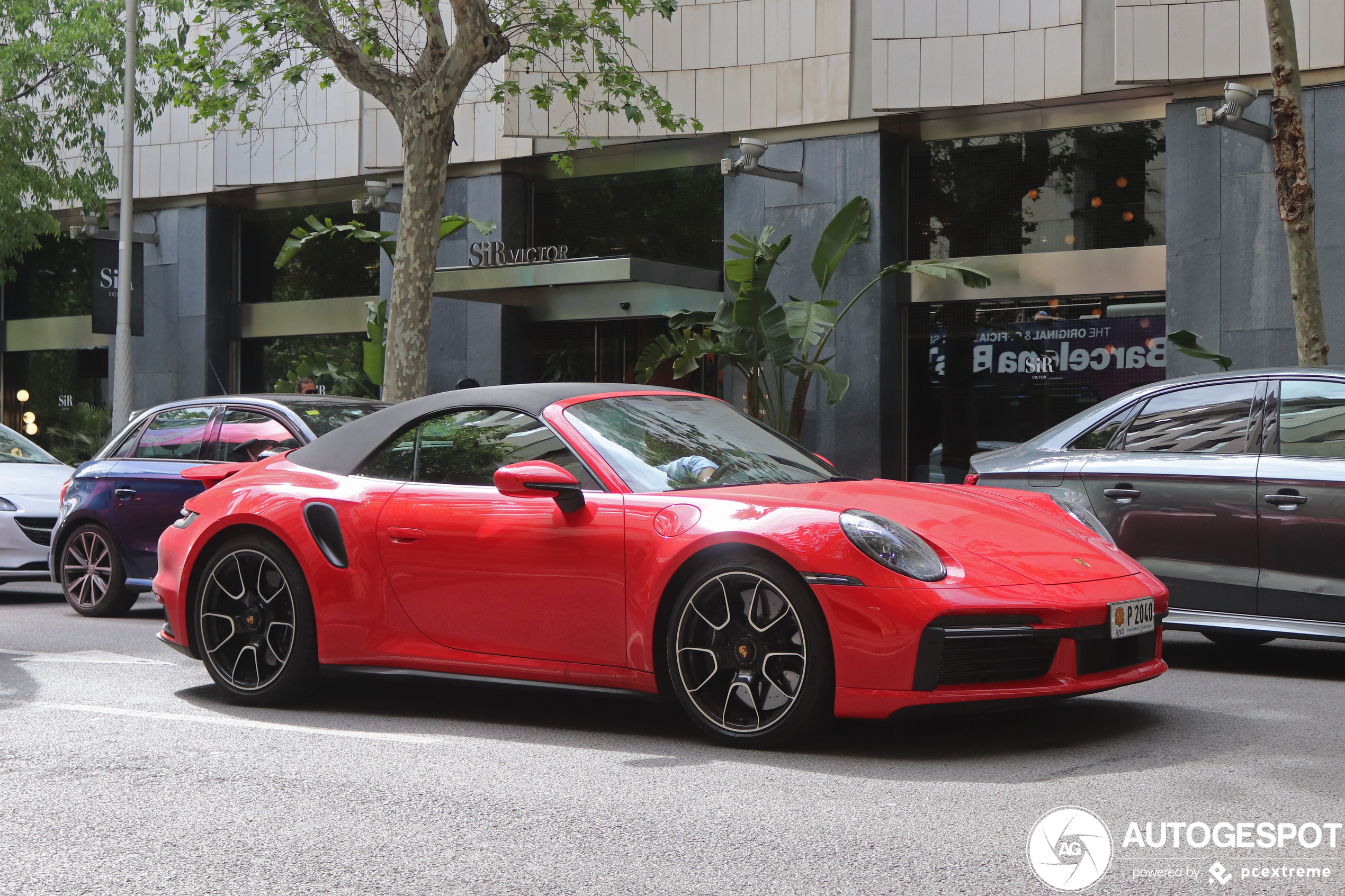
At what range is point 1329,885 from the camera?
140 inches

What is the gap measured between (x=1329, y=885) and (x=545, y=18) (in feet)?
43.5

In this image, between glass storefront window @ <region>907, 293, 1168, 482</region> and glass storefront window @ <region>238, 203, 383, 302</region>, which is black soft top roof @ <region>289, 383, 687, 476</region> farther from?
glass storefront window @ <region>238, 203, 383, 302</region>

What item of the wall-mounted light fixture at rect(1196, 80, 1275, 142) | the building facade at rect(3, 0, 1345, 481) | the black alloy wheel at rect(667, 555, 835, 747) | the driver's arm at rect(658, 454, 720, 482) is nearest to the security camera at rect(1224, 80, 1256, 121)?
the wall-mounted light fixture at rect(1196, 80, 1275, 142)

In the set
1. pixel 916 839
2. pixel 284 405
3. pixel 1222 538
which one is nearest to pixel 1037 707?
pixel 1222 538

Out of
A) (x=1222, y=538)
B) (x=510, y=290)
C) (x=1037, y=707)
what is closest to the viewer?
(x=1037, y=707)

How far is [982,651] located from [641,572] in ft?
4.03

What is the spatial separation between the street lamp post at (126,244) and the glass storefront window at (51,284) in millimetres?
6525

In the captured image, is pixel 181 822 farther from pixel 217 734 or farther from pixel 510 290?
pixel 510 290

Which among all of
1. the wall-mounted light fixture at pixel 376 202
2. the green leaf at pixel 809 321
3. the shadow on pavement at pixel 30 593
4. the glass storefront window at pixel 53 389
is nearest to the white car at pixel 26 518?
the shadow on pavement at pixel 30 593

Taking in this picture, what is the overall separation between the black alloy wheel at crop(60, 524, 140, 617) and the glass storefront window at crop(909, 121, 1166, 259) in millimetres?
10621

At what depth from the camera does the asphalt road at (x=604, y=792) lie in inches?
148

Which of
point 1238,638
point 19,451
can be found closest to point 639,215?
point 19,451

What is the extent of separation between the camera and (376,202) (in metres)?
20.3

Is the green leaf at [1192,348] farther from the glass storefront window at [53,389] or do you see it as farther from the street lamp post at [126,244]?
the glass storefront window at [53,389]
